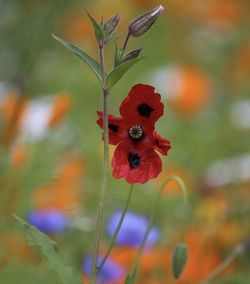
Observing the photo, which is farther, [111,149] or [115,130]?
[111,149]

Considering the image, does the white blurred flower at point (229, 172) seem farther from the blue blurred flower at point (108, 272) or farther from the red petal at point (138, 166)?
the red petal at point (138, 166)

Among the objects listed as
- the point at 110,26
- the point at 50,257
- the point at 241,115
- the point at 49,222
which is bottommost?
the point at 50,257

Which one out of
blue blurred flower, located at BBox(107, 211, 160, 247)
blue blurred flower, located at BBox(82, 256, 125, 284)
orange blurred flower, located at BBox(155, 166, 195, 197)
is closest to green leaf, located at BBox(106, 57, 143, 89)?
blue blurred flower, located at BBox(82, 256, 125, 284)

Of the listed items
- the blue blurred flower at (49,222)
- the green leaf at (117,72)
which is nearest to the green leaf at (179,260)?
the green leaf at (117,72)

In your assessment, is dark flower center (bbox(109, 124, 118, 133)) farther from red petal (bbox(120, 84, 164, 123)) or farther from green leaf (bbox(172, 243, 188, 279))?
green leaf (bbox(172, 243, 188, 279))

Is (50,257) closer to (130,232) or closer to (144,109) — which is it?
(144,109)

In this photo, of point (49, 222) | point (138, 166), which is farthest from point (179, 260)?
point (49, 222)
